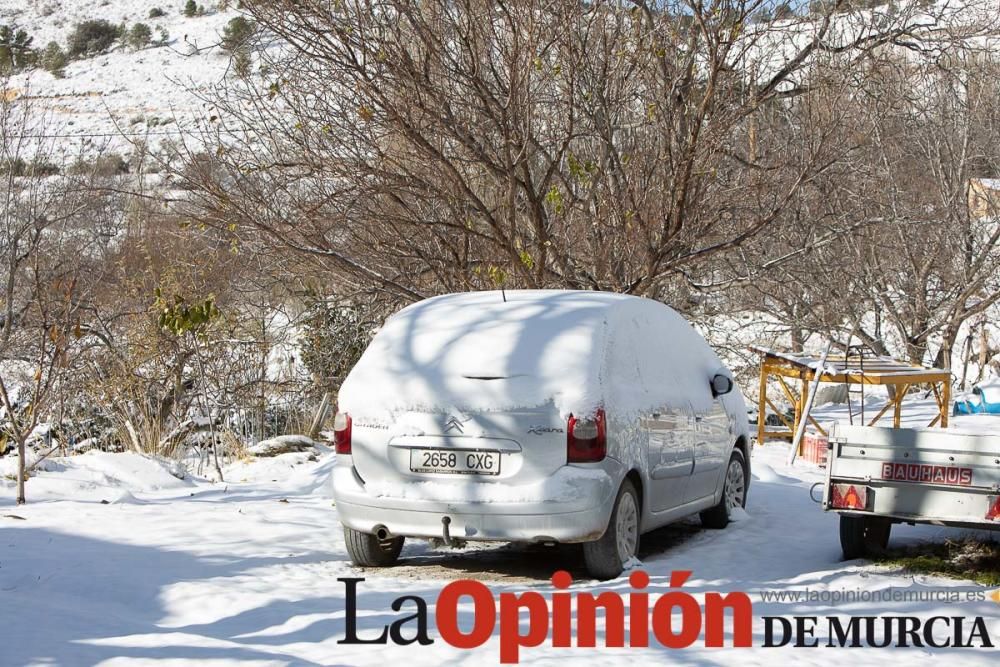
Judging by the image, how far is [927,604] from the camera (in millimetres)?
6148

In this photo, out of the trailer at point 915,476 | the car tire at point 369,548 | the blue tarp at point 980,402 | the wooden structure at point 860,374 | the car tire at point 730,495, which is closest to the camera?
the trailer at point 915,476

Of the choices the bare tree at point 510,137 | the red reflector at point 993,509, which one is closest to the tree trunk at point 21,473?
the bare tree at point 510,137

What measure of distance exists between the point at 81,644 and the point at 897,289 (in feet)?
65.5

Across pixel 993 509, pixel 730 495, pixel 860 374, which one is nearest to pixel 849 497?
pixel 993 509

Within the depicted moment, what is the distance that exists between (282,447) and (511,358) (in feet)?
27.5

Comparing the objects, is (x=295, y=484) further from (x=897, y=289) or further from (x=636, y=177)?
(x=897, y=289)

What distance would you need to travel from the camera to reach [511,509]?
654cm

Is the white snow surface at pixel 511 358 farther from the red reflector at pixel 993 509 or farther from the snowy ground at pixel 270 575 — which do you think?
the red reflector at pixel 993 509

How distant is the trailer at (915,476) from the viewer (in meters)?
6.91

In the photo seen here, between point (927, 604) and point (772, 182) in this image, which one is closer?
point (927, 604)

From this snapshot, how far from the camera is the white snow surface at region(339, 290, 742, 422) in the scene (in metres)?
6.70

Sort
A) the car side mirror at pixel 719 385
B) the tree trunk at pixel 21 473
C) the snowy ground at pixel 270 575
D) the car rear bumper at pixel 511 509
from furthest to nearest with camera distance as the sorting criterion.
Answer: the tree trunk at pixel 21 473 → the car side mirror at pixel 719 385 → the car rear bumper at pixel 511 509 → the snowy ground at pixel 270 575

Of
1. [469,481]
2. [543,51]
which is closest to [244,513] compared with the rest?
[469,481]

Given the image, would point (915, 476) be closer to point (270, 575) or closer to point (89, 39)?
point (270, 575)
